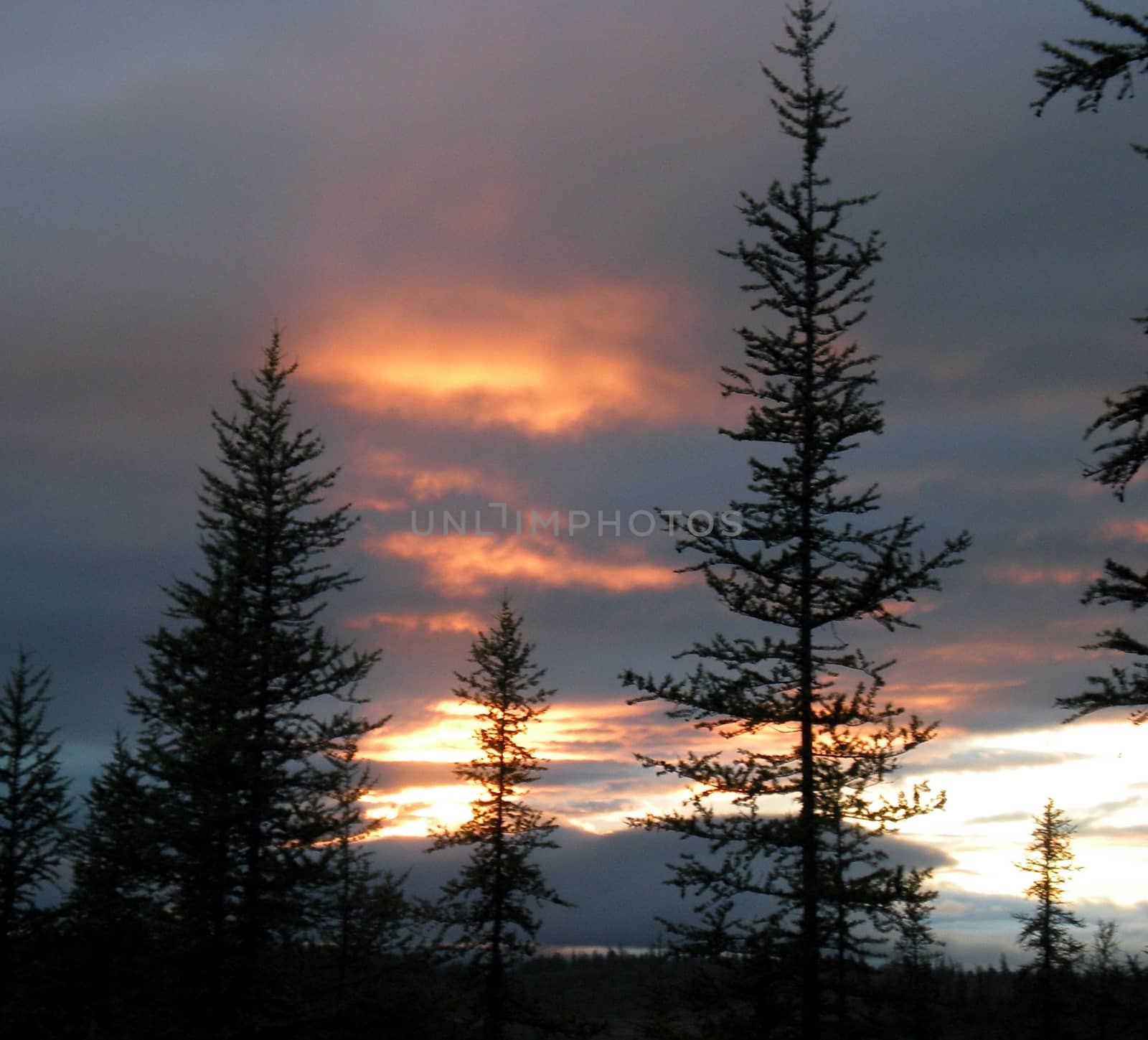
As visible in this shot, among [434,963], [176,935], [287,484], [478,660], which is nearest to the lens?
[176,935]

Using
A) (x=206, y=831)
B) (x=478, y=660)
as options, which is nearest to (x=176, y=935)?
(x=206, y=831)

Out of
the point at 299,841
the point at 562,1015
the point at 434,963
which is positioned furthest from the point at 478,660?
the point at 299,841

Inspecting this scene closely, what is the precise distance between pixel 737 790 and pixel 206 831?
40.2 feet

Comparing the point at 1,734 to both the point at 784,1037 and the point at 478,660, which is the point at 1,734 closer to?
the point at 478,660

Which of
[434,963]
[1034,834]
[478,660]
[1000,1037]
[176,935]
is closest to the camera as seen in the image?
[176,935]

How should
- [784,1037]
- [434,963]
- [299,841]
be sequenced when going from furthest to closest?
1. [434,963]
2. [299,841]
3. [784,1037]

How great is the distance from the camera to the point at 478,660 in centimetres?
4244

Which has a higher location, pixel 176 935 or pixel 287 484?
pixel 287 484

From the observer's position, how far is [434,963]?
3959 centimetres

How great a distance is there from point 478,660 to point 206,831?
17640 millimetres

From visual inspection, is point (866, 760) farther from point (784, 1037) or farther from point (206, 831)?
point (206, 831)

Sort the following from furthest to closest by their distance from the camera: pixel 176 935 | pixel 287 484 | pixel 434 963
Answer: pixel 434 963
pixel 287 484
pixel 176 935

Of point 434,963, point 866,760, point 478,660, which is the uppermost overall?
point 478,660

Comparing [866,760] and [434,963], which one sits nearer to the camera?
[866,760]
